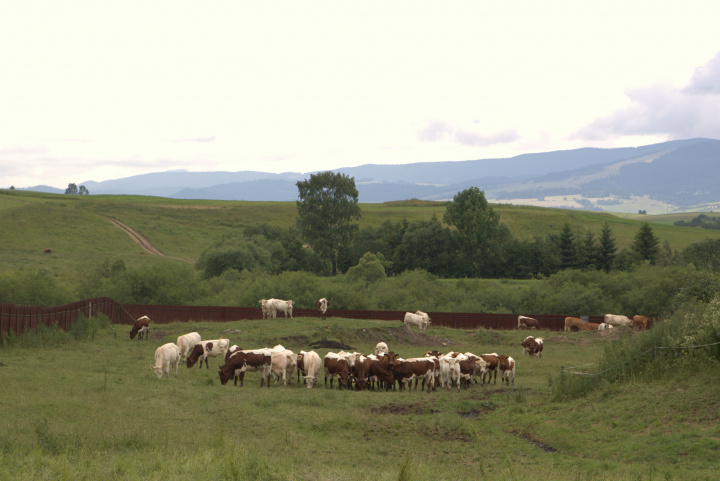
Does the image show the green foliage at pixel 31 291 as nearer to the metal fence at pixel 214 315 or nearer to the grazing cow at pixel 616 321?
the metal fence at pixel 214 315

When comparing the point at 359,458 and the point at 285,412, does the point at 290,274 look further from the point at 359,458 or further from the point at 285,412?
the point at 359,458

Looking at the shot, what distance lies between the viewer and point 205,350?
26250 mm

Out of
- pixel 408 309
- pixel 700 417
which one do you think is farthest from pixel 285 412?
pixel 408 309

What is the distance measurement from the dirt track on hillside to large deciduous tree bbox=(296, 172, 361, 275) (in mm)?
18314

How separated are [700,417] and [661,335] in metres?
5.35

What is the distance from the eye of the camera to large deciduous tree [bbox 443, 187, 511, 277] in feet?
284

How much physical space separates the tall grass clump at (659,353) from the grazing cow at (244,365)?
402 inches

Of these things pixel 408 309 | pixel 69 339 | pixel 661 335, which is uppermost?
pixel 661 335

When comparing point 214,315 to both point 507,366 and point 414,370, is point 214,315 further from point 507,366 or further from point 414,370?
point 507,366

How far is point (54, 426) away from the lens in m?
13.2

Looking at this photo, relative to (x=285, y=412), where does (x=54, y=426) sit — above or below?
above

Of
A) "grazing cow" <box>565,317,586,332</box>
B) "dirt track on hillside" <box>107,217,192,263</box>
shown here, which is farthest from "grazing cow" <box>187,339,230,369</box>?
"dirt track on hillside" <box>107,217,192,263</box>

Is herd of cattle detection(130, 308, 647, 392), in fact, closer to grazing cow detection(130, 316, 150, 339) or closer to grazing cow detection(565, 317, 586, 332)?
grazing cow detection(130, 316, 150, 339)

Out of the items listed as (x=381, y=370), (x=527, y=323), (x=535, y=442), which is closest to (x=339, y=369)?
(x=381, y=370)
